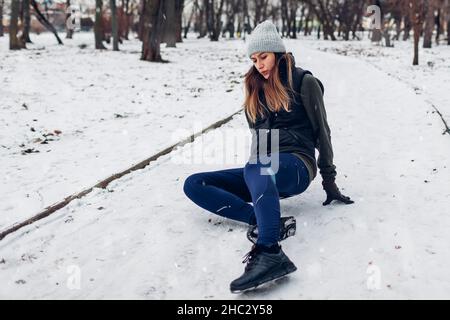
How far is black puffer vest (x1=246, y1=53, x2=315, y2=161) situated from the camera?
403 centimetres

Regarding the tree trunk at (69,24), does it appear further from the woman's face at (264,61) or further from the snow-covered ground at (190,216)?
the woman's face at (264,61)

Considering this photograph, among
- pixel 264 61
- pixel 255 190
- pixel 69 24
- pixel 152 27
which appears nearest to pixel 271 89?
pixel 264 61

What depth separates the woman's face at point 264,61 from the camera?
3.95 meters

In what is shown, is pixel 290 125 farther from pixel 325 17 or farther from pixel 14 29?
pixel 325 17

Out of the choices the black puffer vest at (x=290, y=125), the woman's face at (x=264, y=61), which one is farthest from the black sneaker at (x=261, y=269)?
the woman's face at (x=264, y=61)

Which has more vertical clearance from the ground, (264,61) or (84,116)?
(264,61)

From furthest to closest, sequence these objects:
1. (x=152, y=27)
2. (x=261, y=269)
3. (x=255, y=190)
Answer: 1. (x=152, y=27)
2. (x=255, y=190)
3. (x=261, y=269)

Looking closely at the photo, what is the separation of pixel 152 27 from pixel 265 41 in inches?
649

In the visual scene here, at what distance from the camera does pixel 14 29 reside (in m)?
23.2

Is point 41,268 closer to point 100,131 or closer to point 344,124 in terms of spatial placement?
point 100,131

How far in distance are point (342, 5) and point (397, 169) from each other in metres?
55.7

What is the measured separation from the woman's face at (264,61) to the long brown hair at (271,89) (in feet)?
0.14
